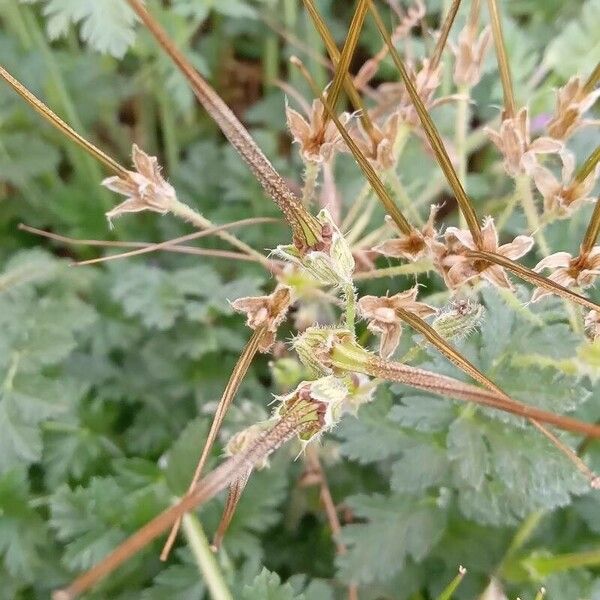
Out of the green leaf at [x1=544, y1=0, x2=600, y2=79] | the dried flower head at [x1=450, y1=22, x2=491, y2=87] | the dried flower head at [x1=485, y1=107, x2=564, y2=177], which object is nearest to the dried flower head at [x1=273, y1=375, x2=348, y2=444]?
the dried flower head at [x1=485, y1=107, x2=564, y2=177]

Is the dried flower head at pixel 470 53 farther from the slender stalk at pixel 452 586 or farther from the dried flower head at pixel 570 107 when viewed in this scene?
the slender stalk at pixel 452 586

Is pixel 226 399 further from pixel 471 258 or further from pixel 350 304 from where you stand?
pixel 471 258

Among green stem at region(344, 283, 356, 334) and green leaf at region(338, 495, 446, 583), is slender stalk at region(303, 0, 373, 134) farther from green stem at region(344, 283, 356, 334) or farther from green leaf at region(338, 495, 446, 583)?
green leaf at region(338, 495, 446, 583)

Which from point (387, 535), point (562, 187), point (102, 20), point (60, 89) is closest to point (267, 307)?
point (562, 187)

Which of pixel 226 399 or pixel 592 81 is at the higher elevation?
pixel 592 81

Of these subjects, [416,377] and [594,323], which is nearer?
[416,377]

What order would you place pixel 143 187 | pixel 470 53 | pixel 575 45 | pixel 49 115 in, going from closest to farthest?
pixel 49 115 → pixel 143 187 → pixel 470 53 → pixel 575 45

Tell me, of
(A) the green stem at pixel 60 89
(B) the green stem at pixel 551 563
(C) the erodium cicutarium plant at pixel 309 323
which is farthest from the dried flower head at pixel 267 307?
(A) the green stem at pixel 60 89

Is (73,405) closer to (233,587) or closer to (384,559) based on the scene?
(233,587)
